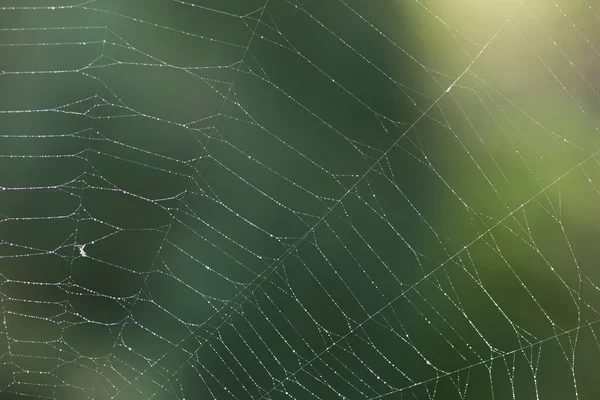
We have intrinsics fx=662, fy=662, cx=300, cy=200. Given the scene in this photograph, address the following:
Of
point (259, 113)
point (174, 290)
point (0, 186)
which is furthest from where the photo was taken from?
point (259, 113)

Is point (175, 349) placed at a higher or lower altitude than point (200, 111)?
lower

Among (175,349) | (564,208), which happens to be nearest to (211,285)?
(175,349)

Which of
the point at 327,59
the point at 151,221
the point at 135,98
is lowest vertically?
the point at 151,221

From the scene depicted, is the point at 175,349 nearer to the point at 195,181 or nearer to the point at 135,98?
the point at 195,181

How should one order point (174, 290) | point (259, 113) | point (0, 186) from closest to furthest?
point (0, 186) < point (174, 290) < point (259, 113)

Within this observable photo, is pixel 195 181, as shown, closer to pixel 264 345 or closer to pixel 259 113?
pixel 259 113

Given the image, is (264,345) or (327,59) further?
(327,59)
